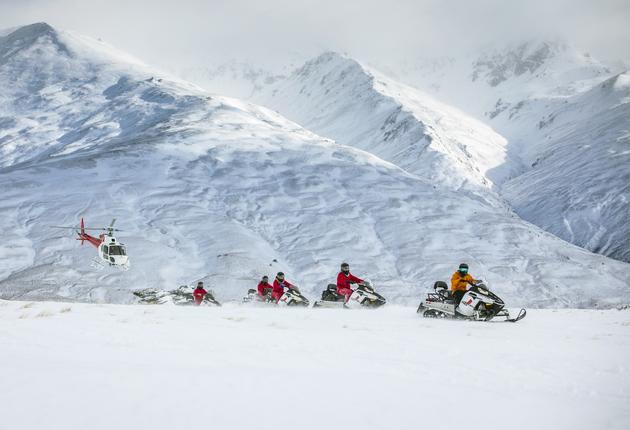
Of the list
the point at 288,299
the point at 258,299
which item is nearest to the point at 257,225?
the point at 258,299

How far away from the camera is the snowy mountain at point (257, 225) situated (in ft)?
200

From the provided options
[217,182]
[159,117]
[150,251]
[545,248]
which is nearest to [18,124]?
[159,117]

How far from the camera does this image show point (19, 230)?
67625 mm

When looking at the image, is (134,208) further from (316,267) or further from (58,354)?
(58,354)

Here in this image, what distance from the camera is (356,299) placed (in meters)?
22.4

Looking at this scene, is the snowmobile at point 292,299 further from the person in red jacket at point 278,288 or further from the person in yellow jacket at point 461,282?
the person in yellow jacket at point 461,282

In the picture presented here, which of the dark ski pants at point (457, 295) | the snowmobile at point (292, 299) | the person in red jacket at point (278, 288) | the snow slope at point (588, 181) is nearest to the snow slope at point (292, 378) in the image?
the dark ski pants at point (457, 295)

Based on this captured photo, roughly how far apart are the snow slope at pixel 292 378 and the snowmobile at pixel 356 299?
1048 centimetres

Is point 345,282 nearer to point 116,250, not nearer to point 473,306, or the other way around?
point 473,306

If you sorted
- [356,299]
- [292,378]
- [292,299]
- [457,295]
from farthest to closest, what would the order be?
1. [292,299]
2. [356,299]
3. [457,295]
4. [292,378]

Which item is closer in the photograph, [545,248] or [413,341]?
[413,341]

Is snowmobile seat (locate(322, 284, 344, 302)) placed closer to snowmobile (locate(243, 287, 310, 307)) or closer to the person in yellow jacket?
snowmobile (locate(243, 287, 310, 307))

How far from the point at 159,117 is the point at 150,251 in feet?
273

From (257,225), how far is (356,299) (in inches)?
2226
